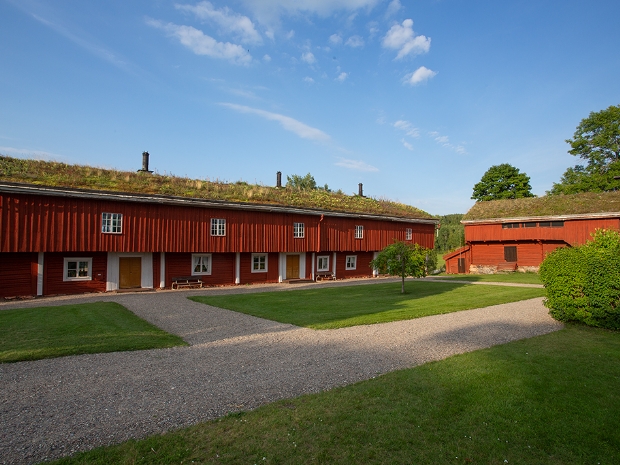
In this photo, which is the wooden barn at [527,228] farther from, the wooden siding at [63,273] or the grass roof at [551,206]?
the wooden siding at [63,273]

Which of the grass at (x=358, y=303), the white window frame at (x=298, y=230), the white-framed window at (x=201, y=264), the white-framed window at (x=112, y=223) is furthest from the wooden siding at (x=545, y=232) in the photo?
the white-framed window at (x=112, y=223)

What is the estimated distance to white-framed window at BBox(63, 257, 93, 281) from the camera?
2003 cm

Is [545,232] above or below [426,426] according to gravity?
above

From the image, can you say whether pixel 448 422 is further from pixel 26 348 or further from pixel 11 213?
pixel 11 213

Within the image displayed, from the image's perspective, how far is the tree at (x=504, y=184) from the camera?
177 ft

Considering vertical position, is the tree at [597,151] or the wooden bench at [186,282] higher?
the tree at [597,151]

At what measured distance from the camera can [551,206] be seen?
3347 centimetres

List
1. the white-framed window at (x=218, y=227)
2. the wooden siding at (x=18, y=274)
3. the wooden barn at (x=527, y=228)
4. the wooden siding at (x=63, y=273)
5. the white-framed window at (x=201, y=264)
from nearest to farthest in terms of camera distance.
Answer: the wooden siding at (x=18, y=274) < the wooden siding at (x=63, y=273) < the white-framed window at (x=218, y=227) < the white-framed window at (x=201, y=264) < the wooden barn at (x=527, y=228)

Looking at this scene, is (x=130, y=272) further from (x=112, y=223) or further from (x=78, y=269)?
(x=112, y=223)

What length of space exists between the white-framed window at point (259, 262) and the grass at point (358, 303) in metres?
6.17

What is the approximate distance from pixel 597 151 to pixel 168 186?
4900 cm

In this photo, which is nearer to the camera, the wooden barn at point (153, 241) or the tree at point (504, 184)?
the wooden barn at point (153, 241)

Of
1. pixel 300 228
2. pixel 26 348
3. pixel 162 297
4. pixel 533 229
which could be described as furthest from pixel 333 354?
pixel 533 229

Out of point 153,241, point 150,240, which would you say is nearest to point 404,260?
point 153,241
